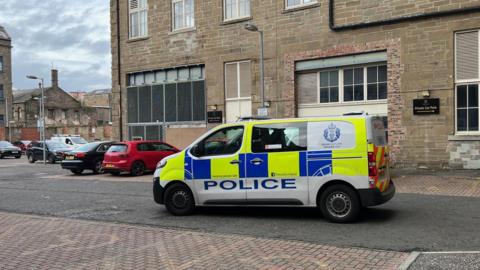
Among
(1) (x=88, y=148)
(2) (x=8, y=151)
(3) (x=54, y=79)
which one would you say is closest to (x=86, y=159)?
(1) (x=88, y=148)

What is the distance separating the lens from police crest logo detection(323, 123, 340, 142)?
8.53 m

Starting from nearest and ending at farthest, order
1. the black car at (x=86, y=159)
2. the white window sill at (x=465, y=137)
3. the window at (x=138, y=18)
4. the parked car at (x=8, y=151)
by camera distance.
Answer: the white window sill at (x=465, y=137)
the black car at (x=86, y=159)
the window at (x=138, y=18)
the parked car at (x=8, y=151)

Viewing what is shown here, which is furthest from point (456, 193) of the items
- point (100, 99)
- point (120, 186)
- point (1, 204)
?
point (100, 99)

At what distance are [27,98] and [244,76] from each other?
189 ft

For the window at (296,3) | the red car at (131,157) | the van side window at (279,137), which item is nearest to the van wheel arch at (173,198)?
the van side window at (279,137)

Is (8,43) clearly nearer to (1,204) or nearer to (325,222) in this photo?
(1,204)

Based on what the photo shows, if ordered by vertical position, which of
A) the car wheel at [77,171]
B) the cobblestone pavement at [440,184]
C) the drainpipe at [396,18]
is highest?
the drainpipe at [396,18]

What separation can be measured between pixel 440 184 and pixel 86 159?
14953 mm

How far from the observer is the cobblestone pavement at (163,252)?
6102 millimetres

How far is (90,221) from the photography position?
946 cm

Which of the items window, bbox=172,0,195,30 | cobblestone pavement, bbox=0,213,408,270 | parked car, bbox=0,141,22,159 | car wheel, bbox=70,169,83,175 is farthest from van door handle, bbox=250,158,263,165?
parked car, bbox=0,141,22,159

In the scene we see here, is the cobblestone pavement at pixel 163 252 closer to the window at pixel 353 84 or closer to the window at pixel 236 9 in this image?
the window at pixel 353 84

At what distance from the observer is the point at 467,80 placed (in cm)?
1638

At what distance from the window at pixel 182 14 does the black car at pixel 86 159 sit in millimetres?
6848
